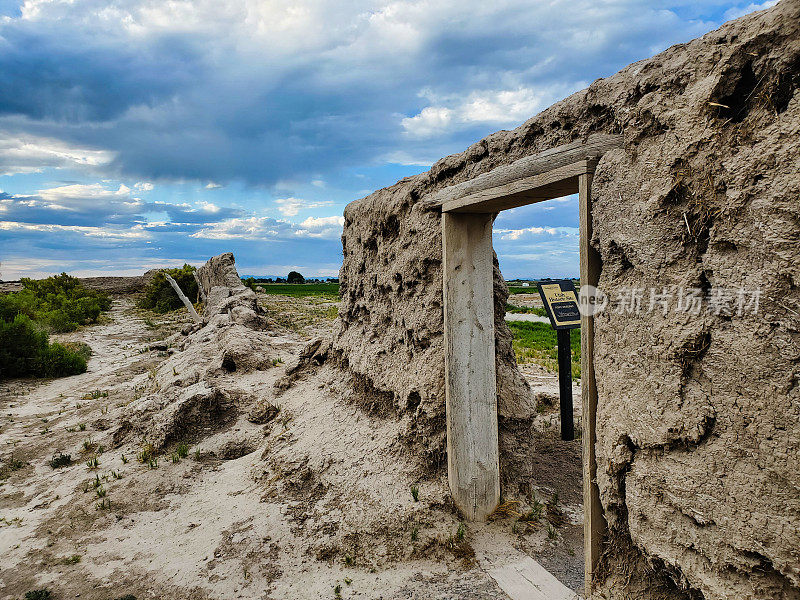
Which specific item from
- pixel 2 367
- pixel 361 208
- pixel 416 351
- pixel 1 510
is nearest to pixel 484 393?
pixel 416 351

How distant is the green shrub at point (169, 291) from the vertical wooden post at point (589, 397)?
2718 centimetres

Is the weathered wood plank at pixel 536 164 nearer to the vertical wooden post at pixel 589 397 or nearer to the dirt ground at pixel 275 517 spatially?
the vertical wooden post at pixel 589 397

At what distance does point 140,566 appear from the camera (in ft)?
15.1

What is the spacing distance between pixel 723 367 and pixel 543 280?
4.59m

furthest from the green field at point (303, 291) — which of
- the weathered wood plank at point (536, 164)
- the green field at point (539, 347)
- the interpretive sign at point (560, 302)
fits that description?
the weathered wood plank at point (536, 164)

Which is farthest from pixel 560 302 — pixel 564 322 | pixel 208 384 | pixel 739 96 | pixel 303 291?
pixel 303 291

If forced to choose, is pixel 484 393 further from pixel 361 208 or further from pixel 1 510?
pixel 1 510

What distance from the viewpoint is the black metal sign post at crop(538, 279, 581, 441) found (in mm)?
6215

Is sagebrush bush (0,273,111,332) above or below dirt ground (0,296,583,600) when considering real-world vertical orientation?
above

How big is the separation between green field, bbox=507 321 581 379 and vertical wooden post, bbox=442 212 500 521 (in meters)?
6.43

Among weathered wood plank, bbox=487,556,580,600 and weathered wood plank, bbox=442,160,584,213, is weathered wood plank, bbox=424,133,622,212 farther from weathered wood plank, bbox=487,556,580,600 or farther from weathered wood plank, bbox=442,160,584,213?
weathered wood plank, bbox=487,556,580,600

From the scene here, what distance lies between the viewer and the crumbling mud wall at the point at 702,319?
6.63 feet

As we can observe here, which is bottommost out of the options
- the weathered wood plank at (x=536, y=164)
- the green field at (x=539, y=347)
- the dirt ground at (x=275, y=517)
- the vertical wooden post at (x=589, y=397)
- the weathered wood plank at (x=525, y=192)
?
the dirt ground at (x=275, y=517)

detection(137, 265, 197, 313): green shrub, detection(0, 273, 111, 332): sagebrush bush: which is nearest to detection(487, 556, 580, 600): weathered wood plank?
detection(0, 273, 111, 332): sagebrush bush
